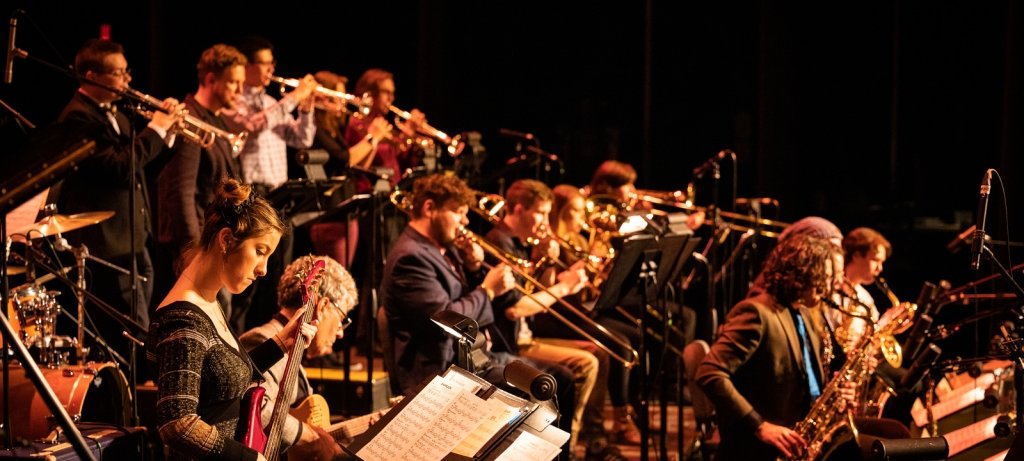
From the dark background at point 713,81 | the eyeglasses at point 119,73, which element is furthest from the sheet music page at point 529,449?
the dark background at point 713,81

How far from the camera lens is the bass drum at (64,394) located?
12.3 feet

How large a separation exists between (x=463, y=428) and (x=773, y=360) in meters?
1.81

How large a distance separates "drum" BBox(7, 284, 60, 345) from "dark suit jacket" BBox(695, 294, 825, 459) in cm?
258

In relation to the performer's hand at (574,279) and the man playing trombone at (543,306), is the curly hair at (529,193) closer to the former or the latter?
the man playing trombone at (543,306)

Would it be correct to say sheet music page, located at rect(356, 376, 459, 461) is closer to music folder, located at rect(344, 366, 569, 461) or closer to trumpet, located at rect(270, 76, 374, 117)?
music folder, located at rect(344, 366, 569, 461)

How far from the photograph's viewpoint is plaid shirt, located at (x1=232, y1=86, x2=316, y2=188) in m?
6.16

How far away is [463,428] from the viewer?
3061mm

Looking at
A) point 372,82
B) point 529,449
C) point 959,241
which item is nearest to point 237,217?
point 529,449

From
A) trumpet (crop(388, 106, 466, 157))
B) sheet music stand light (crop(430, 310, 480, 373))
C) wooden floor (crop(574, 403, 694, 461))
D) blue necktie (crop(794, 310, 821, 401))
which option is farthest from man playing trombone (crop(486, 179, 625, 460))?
sheet music stand light (crop(430, 310, 480, 373))

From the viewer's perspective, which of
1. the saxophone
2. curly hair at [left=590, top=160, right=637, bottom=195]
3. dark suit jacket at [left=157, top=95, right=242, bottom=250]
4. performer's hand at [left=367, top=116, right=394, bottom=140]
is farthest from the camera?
curly hair at [left=590, top=160, right=637, bottom=195]

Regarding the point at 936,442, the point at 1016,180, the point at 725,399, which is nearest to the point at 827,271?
the point at 725,399

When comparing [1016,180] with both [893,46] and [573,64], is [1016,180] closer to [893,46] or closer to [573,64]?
[893,46]

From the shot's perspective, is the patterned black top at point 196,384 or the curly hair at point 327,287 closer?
the patterned black top at point 196,384

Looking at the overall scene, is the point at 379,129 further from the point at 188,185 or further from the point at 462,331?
the point at 462,331
